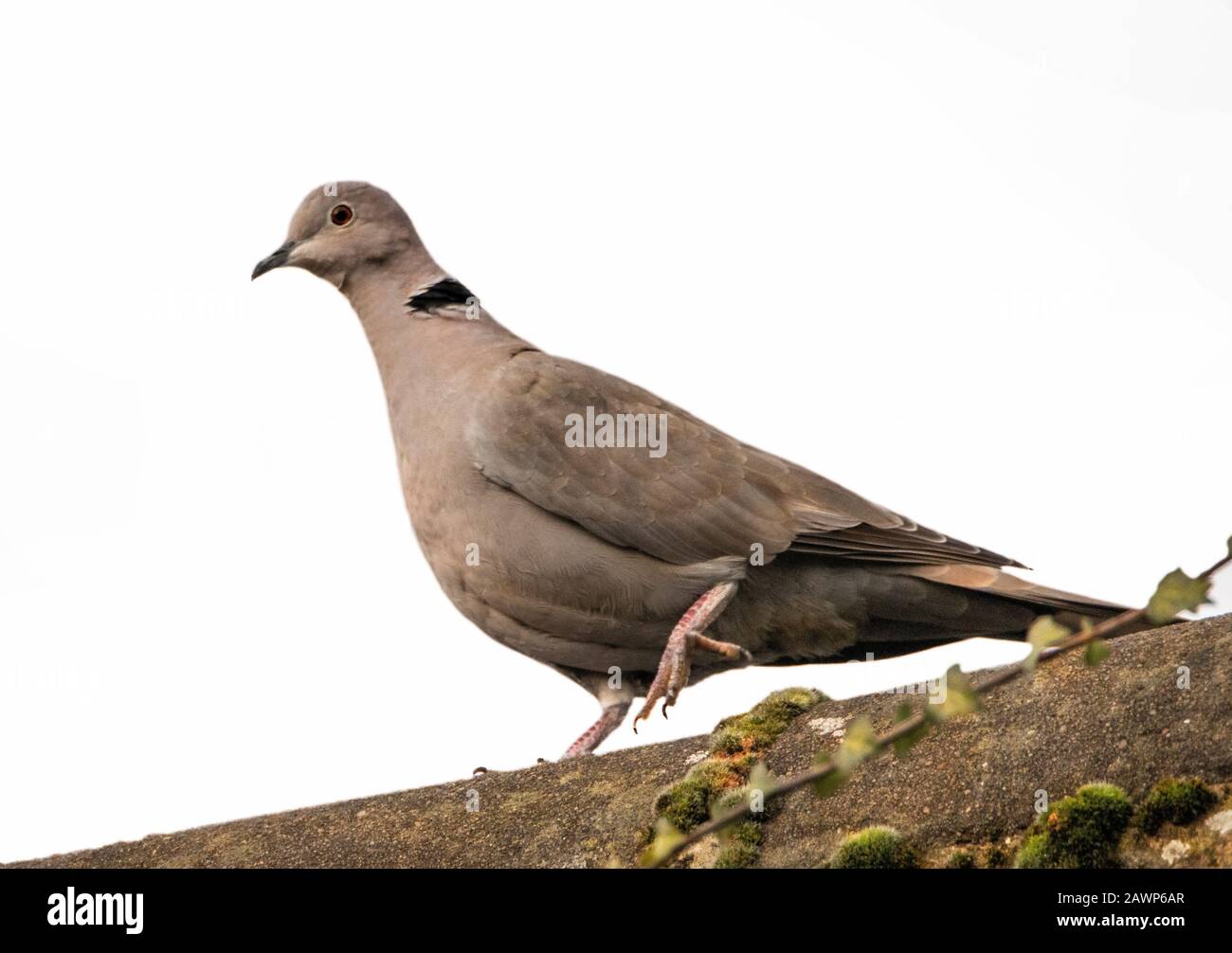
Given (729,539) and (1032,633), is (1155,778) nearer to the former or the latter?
(1032,633)

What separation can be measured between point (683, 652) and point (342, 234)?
2962mm

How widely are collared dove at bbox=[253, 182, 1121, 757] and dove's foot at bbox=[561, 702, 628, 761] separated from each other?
0.02 meters

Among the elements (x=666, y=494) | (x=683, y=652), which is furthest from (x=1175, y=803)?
(x=666, y=494)

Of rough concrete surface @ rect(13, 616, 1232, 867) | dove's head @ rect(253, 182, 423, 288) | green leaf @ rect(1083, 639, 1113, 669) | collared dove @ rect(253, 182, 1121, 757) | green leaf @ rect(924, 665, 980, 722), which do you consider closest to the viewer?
green leaf @ rect(924, 665, 980, 722)

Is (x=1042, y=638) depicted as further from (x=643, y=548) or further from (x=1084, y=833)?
(x=643, y=548)

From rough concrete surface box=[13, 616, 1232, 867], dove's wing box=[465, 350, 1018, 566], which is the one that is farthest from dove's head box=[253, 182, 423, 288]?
rough concrete surface box=[13, 616, 1232, 867]

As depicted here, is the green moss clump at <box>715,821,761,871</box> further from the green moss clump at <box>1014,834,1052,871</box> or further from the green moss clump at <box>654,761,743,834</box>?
the green moss clump at <box>1014,834,1052,871</box>

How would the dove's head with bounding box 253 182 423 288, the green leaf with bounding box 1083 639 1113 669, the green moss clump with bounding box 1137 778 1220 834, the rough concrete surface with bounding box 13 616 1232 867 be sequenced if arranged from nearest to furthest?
1. the green leaf with bounding box 1083 639 1113 669
2. the green moss clump with bounding box 1137 778 1220 834
3. the rough concrete surface with bounding box 13 616 1232 867
4. the dove's head with bounding box 253 182 423 288

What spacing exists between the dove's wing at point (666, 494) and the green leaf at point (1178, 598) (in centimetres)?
428

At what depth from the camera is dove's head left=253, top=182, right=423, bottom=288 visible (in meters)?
8.04

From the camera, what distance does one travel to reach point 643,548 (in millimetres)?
6926

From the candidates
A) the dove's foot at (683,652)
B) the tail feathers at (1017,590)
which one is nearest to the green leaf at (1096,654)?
the dove's foot at (683,652)

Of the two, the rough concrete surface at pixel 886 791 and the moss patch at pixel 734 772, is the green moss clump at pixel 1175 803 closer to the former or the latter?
the rough concrete surface at pixel 886 791
